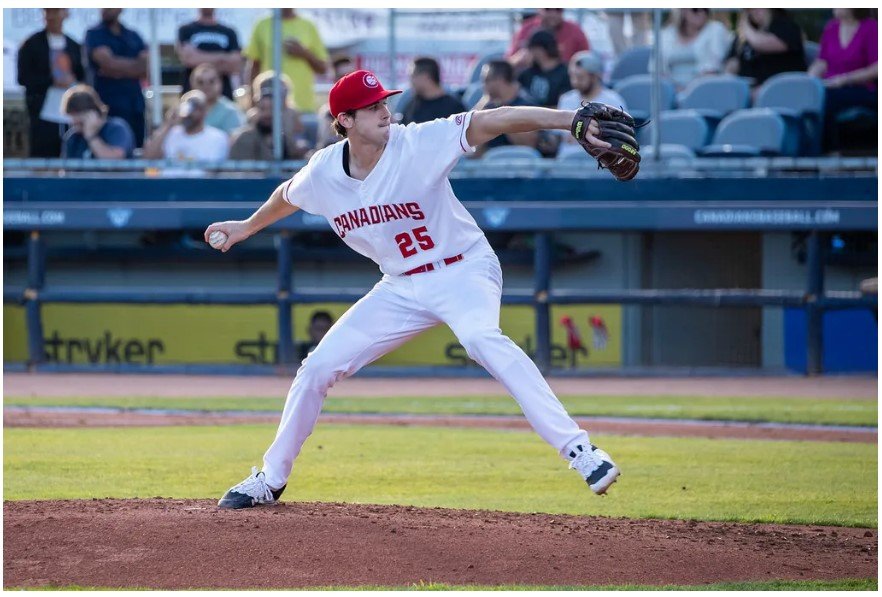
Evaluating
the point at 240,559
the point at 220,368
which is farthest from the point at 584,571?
the point at 220,368

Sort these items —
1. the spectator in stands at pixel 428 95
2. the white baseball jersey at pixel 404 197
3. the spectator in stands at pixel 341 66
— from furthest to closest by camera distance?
the spectator in stands at pixel 341 66 → the spectator in stands at pixel 428 95 → the white baseball jersey at pixel 404 197

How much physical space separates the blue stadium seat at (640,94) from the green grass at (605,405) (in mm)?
2845

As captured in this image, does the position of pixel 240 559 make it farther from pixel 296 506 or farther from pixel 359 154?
pixel 359 154

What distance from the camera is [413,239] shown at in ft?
17.3

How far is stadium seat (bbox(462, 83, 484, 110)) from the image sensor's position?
41.5 ft

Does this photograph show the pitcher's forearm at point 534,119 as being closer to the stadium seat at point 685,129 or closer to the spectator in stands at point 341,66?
the stadium seat at point 685,129

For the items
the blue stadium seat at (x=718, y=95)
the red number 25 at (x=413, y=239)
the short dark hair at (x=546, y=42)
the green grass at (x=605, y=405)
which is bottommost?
the green grass at (x=605, y=405)

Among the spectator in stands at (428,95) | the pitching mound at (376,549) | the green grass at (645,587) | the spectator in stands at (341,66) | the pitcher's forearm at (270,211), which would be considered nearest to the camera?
the green grass at (645,587)

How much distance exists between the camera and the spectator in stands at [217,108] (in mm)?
12898

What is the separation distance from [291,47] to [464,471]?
6.91 metres

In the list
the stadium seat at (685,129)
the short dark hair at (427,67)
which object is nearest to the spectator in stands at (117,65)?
the short dark hair at (427,67)

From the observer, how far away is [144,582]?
4430 millimetres

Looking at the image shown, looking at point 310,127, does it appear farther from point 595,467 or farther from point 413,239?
point 595,467

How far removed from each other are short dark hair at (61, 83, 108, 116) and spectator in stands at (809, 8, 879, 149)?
6.75 meters
